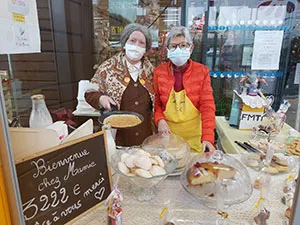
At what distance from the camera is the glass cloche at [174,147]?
0.89m

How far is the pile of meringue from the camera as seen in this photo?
695 mm

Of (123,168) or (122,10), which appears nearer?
(123,168)

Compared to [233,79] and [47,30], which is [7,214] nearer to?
[47,30]

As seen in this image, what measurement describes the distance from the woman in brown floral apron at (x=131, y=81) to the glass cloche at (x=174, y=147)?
298mm

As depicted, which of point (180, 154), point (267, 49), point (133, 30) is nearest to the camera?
point (180, 154)

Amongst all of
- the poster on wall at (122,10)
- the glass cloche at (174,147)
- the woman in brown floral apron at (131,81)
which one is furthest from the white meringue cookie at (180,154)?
the poster on wall at (122,10)

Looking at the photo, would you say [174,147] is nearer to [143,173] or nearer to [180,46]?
[143,173]

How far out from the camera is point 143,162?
72 centimetres

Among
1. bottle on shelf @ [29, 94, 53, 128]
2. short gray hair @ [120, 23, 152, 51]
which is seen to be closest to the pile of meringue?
bottle on shelf @ [29, 94, 53, 128]

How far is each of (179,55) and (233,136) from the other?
65cm

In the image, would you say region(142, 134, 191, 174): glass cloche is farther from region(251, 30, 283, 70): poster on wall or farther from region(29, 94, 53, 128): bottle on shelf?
region(251, 30, 283, 70): poster on wall

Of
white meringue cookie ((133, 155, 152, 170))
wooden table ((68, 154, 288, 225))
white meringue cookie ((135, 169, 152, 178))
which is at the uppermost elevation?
white meringue cookie ((133, 155, 152, 170))

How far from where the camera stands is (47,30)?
7.25 ft

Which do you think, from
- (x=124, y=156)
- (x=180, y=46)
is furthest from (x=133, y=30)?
(x=124, y=156)
